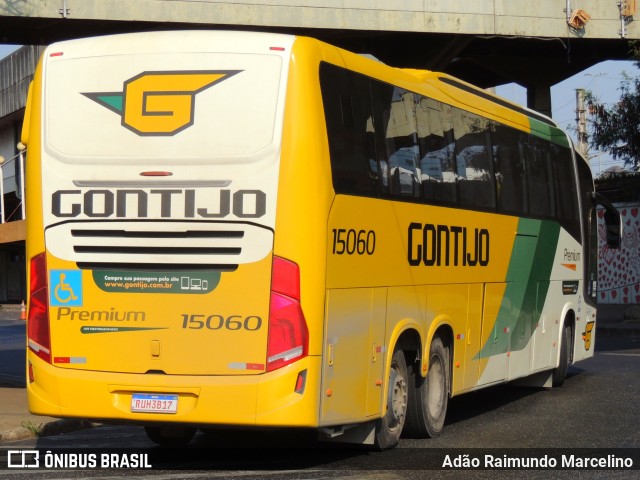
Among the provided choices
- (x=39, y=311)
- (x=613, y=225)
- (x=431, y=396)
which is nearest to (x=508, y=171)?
(x=431, y=396)

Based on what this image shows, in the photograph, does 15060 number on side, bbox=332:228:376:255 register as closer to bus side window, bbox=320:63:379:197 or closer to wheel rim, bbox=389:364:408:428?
bus side window, bbox=320:63:379:197

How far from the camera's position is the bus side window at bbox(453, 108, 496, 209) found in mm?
12781

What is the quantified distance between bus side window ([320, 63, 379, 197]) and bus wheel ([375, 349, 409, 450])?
5.61 feet

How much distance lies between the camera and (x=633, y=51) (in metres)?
26.7

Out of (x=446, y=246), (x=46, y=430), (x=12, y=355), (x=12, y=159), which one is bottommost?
(x=12, y=355)

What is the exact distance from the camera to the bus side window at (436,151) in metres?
11.8

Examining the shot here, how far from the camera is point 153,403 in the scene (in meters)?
9.62

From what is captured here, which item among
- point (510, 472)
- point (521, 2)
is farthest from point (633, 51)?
point (510, 472)

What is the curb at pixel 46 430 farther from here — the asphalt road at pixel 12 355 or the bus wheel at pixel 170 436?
the asphalt road at pixel 12 355

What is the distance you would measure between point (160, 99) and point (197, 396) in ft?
7.78

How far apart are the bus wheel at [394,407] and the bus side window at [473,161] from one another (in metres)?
2.18

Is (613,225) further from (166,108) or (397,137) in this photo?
(166,108)

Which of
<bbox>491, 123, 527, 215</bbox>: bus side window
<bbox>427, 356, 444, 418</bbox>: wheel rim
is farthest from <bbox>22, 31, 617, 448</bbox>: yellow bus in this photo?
<bbox>491, 123, 527, 215</bbox>: bus side window

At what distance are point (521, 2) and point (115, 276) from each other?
47.1ft
